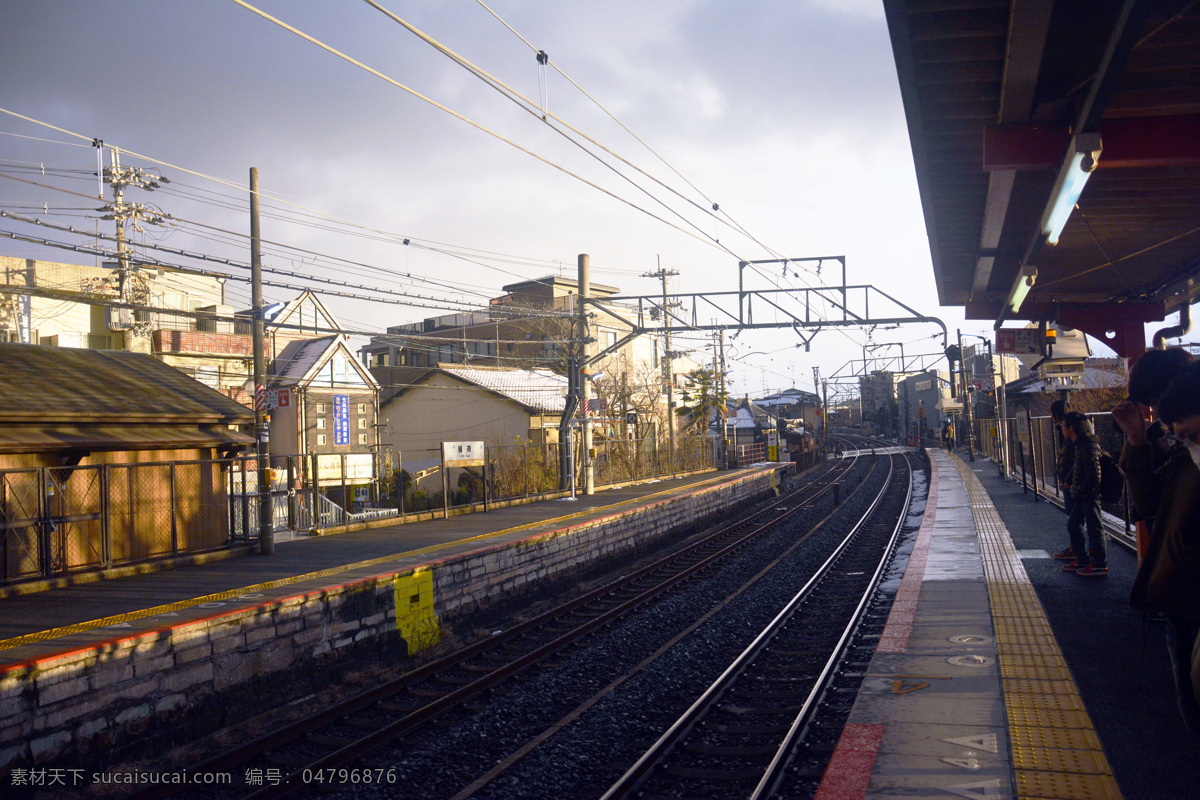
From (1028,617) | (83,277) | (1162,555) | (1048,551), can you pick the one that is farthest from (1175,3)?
(83,277)

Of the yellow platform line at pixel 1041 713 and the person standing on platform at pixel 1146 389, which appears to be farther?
the yellow platform line at pixel 1041 713

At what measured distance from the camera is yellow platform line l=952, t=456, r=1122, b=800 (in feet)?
13.5

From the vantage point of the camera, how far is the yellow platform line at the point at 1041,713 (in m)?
4.11

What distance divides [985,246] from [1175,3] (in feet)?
18.4

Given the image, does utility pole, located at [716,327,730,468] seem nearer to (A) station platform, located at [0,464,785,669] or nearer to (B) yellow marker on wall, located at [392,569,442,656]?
(A) station platform, located at [0,464,785,669]

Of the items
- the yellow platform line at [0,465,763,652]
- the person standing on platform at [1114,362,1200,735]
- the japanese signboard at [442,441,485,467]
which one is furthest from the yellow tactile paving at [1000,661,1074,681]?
the japanese signboard at [442,441,485,467]

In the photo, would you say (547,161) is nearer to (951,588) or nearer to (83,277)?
(951,588)

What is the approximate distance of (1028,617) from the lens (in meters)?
7.60

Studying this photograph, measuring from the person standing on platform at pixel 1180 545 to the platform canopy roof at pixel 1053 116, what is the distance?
2551mm

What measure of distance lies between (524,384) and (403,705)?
107 feet

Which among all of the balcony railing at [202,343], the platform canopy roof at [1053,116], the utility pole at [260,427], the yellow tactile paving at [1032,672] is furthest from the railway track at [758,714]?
the balcony railing at [202,343]

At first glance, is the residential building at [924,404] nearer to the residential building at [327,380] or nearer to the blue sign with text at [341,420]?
the residential building at [327,380]

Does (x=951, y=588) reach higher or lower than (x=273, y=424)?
lower

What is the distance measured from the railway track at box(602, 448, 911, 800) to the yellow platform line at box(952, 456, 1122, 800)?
1.49 meters
